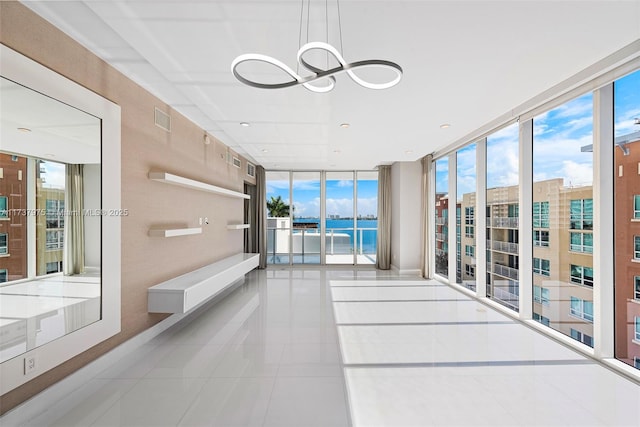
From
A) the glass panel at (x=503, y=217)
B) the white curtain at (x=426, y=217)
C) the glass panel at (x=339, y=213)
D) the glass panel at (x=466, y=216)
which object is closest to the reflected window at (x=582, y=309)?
the glass panel at (x=503, y=217)

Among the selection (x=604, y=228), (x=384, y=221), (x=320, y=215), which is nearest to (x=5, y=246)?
(x=604, y=228)

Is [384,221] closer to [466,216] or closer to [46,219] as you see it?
[466,216]

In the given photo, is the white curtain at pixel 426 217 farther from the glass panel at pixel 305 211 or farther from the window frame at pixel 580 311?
the window frame at pixel 580 311

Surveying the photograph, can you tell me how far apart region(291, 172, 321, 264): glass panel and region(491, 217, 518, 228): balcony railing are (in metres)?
5.01

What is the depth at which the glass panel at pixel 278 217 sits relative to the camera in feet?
29.3

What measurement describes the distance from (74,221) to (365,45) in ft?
9.12

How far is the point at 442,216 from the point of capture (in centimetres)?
671

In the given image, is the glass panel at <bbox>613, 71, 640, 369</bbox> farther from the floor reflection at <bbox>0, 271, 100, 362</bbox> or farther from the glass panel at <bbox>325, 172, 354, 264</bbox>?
the glass panel at <bbox>325, 172, 354, 264</bbox>

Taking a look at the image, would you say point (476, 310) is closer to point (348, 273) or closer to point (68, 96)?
point (348, 273)

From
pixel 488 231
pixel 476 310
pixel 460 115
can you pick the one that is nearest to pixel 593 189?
pixel 460 115

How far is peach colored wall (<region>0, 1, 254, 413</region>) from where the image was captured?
212 cm

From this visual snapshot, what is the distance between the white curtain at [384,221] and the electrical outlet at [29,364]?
7.18m

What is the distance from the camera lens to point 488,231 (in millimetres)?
4926

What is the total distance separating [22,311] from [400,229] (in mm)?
6852
